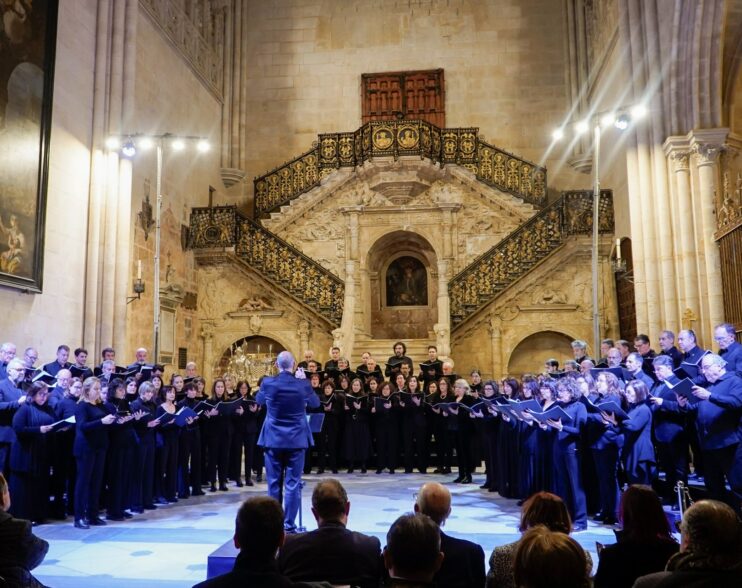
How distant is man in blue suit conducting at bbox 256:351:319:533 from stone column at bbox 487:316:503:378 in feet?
30.9

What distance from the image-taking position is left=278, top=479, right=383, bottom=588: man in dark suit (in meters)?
2.84

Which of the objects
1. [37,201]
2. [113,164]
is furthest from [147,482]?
[113,164]

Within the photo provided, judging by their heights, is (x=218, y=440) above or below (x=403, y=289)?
below

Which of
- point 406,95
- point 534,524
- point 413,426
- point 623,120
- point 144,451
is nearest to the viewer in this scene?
point 534,524

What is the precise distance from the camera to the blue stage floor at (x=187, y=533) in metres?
4.98

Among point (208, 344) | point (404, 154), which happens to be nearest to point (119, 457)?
point (208, 344)

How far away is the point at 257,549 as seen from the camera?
93.6 inches

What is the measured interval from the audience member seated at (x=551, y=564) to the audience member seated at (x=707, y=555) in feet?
1.27

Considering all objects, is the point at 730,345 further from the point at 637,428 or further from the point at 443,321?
the point at 443,321

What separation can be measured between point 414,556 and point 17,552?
1.83 metres

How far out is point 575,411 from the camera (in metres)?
6.64

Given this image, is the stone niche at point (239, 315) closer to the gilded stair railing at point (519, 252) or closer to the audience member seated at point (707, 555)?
the gilded stair railing at point (519, 252)

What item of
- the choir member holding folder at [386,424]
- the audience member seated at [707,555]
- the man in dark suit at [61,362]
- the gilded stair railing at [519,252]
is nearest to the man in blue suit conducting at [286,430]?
the man in dark suit at [61,362]

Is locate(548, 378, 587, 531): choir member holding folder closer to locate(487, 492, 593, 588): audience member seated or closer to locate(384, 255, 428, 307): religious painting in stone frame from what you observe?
locate(487, 492, 593, 588): audience member seated
